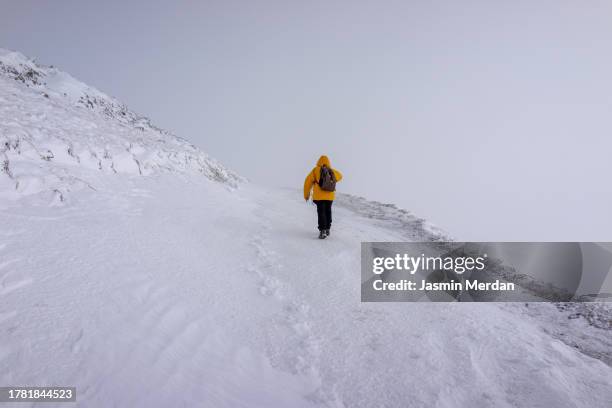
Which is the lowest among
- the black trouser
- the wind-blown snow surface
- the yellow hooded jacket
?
the wind-blown snow surface

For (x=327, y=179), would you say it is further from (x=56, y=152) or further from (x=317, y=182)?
(x=56, y=152)

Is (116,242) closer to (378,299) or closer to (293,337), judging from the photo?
(293,337)

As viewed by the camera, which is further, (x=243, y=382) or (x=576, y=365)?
(x=576, y=365)

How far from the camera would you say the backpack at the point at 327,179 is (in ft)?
23.9

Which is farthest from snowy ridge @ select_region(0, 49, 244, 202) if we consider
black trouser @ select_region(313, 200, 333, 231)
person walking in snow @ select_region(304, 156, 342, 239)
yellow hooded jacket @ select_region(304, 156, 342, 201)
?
black trouser @ select_region(313, 200, 333, 231)

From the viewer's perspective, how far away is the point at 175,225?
21.9 ft

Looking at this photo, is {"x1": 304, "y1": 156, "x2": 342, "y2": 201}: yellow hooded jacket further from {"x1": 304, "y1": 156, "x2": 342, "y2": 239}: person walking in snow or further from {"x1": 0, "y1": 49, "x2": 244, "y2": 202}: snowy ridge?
{"x1": 0, "y1": 49, "x2": 244, "y2": 202}: snowy ridge

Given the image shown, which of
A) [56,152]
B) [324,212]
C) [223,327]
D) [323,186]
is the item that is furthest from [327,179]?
[56,152]

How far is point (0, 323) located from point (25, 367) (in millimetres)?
684

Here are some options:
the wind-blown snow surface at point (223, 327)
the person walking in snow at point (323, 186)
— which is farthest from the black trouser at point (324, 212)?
the wind-blown snow surface at point (223, 327)

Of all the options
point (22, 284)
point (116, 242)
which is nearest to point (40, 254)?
point (22, 284)

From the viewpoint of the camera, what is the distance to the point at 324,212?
750 centimetres

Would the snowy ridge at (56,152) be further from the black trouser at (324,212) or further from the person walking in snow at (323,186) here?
the black trouser at (324,212)

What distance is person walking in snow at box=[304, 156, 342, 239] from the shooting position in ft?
24.0
